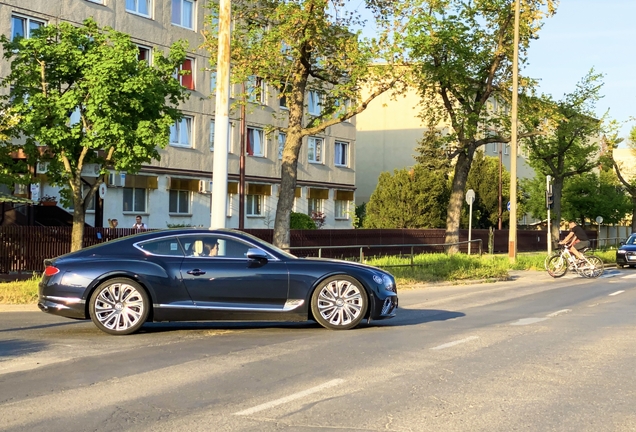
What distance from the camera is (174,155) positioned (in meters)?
40.6

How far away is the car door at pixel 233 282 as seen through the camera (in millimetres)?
11523

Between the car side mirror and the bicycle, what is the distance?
18.2 m

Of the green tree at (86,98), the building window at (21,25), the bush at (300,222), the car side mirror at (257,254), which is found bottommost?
the car side mirror at (257,254)

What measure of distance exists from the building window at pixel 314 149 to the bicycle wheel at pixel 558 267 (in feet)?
80.2

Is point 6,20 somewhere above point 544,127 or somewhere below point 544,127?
above

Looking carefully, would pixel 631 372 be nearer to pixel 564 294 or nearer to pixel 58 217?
pixel 564 294

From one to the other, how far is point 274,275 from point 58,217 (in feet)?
73.0

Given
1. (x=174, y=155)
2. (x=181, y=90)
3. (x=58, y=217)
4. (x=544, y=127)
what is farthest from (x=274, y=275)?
(x=174, y=155)

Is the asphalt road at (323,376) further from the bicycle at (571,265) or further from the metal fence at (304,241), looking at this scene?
the bicycle at (571,265)

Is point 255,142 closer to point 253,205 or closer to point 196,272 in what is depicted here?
point 253,205

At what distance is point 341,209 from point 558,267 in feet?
87.6

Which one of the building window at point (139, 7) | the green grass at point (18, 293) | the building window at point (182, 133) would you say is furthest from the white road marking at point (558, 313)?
the building window at point (182, 133)

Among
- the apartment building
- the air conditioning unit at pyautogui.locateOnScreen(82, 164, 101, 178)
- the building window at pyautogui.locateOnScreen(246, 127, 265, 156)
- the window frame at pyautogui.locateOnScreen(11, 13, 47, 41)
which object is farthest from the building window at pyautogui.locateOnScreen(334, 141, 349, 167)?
the air conditioning unit at pyautogui.locateOnScreen(82, 164, 101, 178)

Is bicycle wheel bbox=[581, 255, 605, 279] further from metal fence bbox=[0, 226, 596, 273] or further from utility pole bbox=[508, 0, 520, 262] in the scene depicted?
metal fence bbox=[0, 226, 596, 273]
